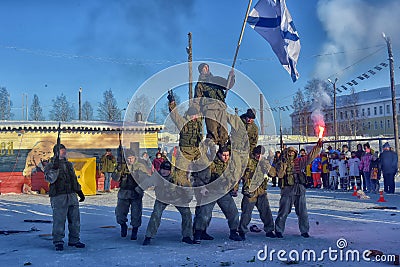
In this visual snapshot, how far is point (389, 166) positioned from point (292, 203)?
8805 mm

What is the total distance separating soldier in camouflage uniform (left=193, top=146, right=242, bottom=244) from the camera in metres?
8.05

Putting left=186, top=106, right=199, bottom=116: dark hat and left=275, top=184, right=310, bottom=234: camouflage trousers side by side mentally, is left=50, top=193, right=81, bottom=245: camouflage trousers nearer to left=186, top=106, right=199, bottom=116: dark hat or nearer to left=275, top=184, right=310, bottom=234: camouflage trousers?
left=186, top=106, right=199, bottom=116: dark hat

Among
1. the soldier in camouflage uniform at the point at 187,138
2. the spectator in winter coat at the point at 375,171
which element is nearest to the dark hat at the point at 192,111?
the soldier in camouflage uniform at the point at 187,138

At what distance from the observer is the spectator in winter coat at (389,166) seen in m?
15.6

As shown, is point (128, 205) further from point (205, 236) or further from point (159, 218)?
point (205, 236)

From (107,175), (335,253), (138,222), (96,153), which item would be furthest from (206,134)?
(96,153)

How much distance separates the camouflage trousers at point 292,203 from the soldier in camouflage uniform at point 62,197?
3.60m

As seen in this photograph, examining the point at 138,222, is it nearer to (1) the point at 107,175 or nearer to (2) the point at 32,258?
(2) the point at 32,258

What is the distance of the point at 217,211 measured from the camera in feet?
39.1

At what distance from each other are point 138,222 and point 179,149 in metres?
1.58

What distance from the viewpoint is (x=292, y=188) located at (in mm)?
8352

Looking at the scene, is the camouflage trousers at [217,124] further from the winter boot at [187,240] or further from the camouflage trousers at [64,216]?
the camouflage trousers at [64,216]

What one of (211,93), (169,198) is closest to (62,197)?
(169,198)

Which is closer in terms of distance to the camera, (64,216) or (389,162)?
(64,216)
